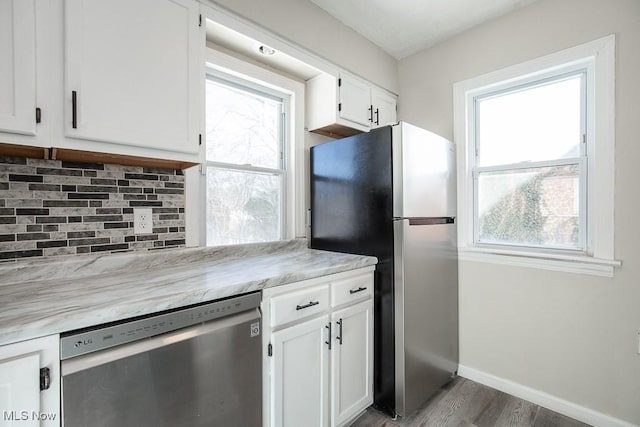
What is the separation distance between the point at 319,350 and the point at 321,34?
207cm

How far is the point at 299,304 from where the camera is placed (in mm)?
1407

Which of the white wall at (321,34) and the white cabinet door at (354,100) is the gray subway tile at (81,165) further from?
the white cabinet door at (354,100)

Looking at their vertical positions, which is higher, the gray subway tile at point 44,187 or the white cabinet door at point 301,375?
the gray subway tile at point 44,187

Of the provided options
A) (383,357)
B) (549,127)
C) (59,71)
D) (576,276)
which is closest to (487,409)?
(383,357)

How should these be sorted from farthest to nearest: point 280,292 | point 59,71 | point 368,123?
point 368,123
point 280,292
point 59,71

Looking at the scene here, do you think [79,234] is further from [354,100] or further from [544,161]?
[544,161]

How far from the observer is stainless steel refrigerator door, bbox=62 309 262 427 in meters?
0.85

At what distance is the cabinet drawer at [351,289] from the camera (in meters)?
1.58

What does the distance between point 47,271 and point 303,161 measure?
1.57 metres

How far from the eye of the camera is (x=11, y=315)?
2.68 feet

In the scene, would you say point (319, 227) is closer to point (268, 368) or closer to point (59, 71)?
point (268, 368)

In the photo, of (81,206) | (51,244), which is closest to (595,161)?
(81,206)

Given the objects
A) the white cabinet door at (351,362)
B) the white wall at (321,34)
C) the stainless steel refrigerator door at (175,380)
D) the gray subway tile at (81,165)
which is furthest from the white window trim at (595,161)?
the gray subway tile at (81,165)

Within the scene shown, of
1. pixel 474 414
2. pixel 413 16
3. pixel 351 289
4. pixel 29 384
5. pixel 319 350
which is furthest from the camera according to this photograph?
pixel 413 16
